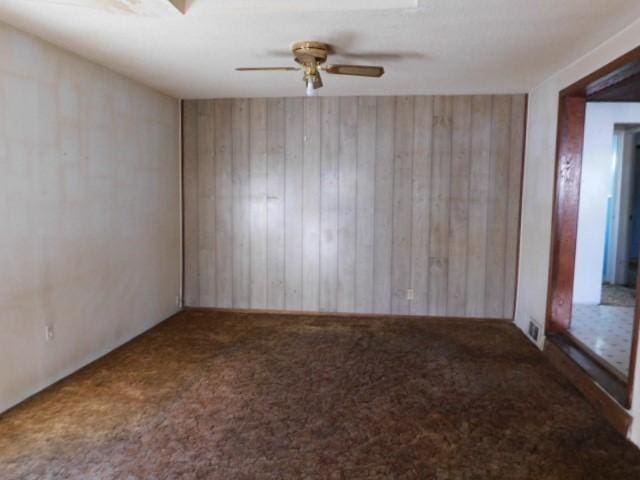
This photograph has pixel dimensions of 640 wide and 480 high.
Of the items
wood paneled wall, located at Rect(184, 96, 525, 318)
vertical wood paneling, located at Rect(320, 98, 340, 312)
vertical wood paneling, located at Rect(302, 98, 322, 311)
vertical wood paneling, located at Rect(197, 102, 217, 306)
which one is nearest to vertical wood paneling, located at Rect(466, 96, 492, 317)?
wood paneled wall, located at Rect(184, 96, 525, 318)

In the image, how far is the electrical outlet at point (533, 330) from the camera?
153 inches

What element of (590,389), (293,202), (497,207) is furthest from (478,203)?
(590,389)

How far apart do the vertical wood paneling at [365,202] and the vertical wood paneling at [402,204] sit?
9.5 inches

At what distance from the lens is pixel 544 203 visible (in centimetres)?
385

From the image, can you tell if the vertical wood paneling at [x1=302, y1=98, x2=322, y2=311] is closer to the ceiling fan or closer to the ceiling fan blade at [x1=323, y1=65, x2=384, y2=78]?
the ceiling fan

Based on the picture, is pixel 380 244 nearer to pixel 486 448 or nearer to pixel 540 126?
pixel 540 126

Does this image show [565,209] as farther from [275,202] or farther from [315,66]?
[275,202]

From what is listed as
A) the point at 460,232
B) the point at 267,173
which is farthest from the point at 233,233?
the point at 460,232

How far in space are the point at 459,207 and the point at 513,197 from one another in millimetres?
560

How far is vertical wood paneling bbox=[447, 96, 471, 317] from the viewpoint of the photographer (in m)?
4.54

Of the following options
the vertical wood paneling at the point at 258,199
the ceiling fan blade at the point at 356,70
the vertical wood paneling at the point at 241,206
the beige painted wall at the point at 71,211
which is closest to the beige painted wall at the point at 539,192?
the ceiling fan blade at the point at 356,70

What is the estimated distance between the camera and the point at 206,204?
4961 mm

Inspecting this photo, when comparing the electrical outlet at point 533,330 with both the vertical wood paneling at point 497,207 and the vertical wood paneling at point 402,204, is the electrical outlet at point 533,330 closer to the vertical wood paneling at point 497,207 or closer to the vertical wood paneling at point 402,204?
the vertical wood paneling at point 497,207

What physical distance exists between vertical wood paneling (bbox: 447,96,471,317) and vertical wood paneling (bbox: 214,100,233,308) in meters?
2.45
